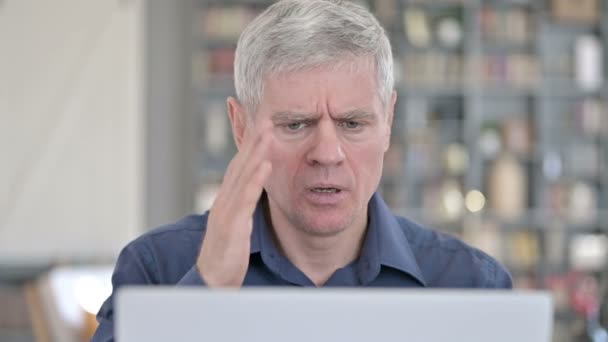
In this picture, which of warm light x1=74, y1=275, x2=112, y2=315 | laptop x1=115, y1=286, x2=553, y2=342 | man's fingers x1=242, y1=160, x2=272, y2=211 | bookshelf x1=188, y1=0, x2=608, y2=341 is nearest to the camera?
laptop x1=115, y1=286, x2=553, y2=342

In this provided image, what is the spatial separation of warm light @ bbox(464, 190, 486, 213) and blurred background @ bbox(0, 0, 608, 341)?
0.01 meters

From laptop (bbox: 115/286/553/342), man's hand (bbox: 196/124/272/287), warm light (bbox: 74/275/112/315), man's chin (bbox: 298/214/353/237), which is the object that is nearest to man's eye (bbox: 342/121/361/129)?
man's chin (bbox: 298/214/353/237)

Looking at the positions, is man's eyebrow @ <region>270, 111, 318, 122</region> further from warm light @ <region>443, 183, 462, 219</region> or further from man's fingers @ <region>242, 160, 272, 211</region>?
warm light @ <region>443, 183, 462, 219</region>

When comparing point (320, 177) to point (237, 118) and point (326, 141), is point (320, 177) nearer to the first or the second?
point (326, 141)

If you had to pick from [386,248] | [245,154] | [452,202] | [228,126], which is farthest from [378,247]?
[452,202]

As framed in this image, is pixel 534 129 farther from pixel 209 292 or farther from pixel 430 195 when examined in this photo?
pixel 209 292

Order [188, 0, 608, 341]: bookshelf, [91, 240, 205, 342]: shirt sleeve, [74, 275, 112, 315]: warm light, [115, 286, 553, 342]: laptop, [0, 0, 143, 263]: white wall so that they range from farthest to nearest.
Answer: [188, 0, 608, 341]: bookshelf, [0, 0, 143, 263]: white wall, [74, 275, 112, 315]: warm light, [91, 240, 205, 342]: shirt sleeve, [115, 286, 553, 342]: laptop

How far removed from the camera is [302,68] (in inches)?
62.0

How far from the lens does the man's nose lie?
1.55m

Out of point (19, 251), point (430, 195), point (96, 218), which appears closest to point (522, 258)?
point (430, 195)

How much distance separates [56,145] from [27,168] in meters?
0.25

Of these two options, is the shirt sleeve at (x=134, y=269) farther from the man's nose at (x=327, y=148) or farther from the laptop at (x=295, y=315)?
the laptop at (x=295, y=315)

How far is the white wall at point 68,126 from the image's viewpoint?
7.53 metres

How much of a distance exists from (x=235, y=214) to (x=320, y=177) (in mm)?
332
